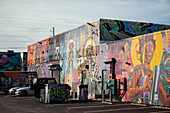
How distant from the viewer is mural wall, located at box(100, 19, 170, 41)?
89.3 ft

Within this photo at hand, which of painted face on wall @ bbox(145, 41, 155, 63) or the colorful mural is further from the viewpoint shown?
the colorful mural

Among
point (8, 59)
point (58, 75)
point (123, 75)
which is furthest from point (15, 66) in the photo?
point (123, 75)

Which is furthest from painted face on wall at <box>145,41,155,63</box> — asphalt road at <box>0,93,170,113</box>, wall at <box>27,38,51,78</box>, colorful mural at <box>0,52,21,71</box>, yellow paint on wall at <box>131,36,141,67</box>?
colorful mural at <box>0,52,21,71</box>

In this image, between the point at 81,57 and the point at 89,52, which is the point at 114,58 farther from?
the point at 81,57

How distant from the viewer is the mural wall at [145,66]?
60.4ft

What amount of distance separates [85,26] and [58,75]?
9.13 metres

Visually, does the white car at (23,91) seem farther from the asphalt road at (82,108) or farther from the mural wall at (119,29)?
the asphalt road at (82,108)

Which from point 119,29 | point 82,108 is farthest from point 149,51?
point 119,29

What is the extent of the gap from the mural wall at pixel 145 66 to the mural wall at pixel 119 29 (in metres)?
2.75

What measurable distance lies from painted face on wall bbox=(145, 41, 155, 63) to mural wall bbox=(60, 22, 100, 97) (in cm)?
748

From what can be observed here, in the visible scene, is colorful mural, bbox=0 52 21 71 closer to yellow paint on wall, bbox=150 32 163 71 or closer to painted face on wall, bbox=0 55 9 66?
painted face on wall, bbox=0 55 9 66

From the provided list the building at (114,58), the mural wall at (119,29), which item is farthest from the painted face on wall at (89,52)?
the mural wall at (119,29)

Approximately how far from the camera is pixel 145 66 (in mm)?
20375

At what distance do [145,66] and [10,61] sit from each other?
173 ft
